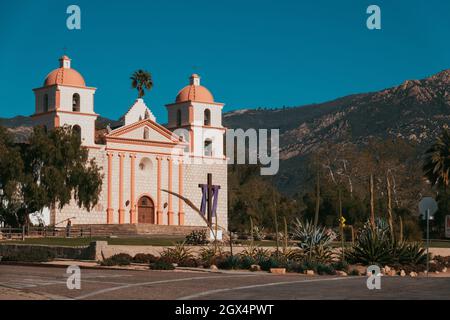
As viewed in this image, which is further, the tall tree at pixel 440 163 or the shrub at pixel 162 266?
the tall tree at pixel 440 163

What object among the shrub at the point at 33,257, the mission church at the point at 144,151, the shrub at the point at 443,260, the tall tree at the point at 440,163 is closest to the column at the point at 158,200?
the mission church at the point at 144,151

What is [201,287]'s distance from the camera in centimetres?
2086

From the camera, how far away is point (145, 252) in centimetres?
3650

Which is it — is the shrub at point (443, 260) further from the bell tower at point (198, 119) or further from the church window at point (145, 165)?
the bell tower at point (198, 119)

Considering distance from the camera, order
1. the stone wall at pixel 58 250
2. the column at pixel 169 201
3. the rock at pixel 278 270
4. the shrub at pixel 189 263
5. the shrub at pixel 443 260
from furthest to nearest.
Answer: the column at pixel 169 201 < the shrub at pixel 443 260 < the stone wall at pixel 58 250 < the shrub at pixel 189 263 < the rock at pixel 278 270

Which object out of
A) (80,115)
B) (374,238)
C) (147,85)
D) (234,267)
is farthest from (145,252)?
(147,85)

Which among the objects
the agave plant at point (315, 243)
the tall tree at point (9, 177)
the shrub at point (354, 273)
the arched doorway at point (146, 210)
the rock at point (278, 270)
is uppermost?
the tall tree at point (9, 177)

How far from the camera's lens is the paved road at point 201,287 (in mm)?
18344

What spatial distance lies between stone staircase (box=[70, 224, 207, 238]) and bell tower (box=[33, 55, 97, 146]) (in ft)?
27.0

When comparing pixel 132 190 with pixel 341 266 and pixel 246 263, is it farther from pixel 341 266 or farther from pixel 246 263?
pixel 341 266

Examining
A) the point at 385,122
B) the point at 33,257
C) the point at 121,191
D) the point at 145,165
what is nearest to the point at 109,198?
the point at 121,191

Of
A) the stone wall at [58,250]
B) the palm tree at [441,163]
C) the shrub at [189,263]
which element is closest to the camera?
the shrub at [189,263]

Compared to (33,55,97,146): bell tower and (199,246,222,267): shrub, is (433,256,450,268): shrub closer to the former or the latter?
(199,246,222,267): shrub

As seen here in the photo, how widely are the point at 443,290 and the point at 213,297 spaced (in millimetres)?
5530
